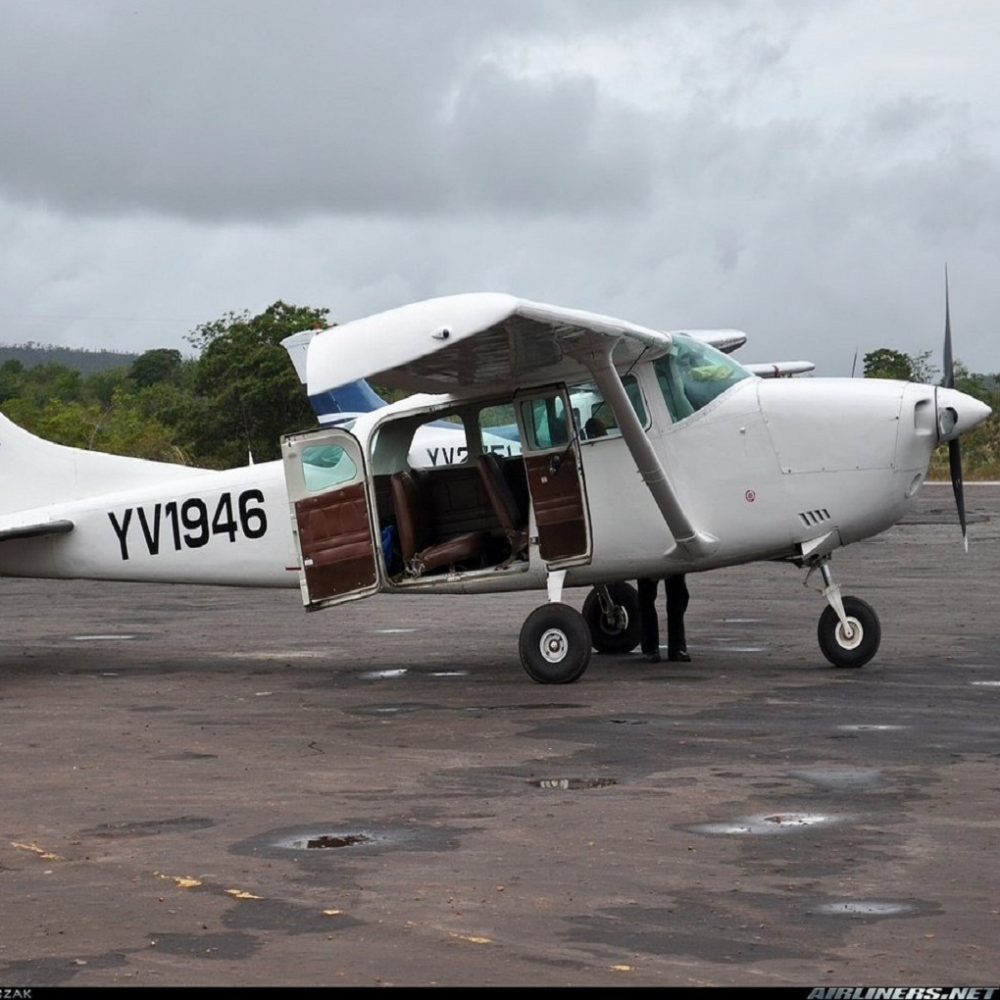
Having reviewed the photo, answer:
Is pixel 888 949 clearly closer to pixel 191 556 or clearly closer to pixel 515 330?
pixel 515 330

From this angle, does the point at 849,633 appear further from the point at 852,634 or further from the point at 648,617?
the point at 648,617

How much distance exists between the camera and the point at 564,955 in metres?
6.33

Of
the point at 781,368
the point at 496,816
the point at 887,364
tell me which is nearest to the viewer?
the point at 496,816

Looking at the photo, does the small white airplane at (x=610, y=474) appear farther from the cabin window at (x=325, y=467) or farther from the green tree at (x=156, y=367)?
the green tree at (x=156, y=367)

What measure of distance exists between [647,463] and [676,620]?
1.98m

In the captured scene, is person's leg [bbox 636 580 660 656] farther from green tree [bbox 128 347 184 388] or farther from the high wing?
green tree [bbox 128 347 184 388]

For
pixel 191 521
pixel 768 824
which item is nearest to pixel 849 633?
pixel 191 521

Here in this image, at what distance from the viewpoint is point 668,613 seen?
51.0 ft

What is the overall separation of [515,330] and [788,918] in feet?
23.0

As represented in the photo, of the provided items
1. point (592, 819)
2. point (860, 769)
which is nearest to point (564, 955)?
point (592, 819)

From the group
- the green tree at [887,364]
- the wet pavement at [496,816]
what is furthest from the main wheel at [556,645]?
the green tree at [887,364]

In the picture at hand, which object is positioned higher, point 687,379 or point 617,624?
point 687,379

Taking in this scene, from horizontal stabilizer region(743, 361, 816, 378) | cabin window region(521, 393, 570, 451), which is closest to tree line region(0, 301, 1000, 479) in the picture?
horizontal stabilizer region(743, 361, 816, 378)

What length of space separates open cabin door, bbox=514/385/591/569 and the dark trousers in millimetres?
1087
